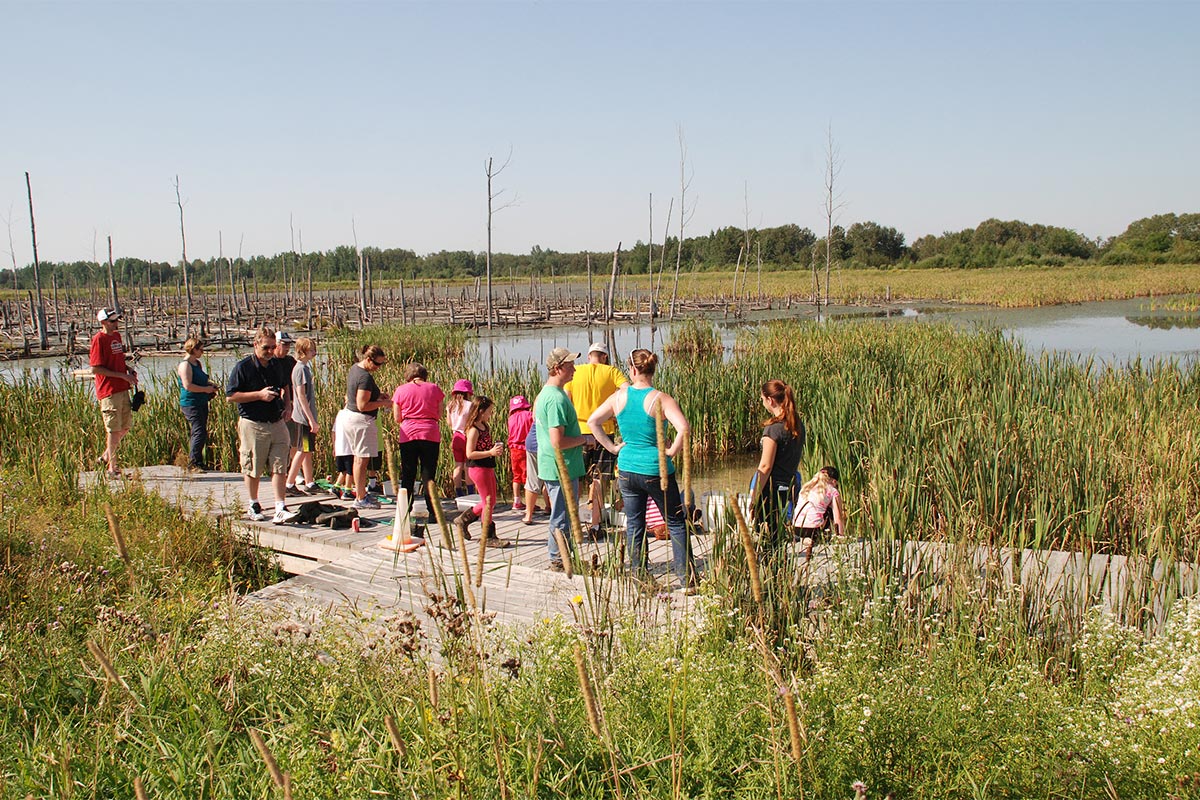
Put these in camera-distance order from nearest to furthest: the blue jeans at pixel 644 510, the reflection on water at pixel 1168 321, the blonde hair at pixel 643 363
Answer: the blue jeans at pixel 644 510, the blonde hair at pixel 643 363, the reflection on water at pixel 1168 321

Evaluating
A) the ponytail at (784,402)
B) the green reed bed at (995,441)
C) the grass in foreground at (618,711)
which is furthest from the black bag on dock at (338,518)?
the green reed bed at (995,441)

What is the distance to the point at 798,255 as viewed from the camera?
8394 centimetres

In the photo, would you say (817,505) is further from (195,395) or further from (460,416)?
(195,395)

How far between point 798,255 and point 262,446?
266 ft

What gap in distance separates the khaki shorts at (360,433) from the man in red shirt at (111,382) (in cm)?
222

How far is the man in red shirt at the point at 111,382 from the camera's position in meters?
7.79

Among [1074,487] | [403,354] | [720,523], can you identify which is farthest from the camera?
[403,354]

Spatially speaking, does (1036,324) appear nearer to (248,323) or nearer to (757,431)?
(757,431)

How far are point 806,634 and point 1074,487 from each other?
10.9ft

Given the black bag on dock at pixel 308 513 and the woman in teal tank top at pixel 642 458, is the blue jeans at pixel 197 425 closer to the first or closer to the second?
the black bag on dock at pixel 308 513

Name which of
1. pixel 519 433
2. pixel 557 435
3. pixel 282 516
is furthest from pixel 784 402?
pixel 282 516

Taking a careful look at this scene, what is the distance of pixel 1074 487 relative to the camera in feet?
20.1

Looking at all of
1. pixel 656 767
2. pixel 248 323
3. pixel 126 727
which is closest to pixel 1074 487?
pixel 656 767

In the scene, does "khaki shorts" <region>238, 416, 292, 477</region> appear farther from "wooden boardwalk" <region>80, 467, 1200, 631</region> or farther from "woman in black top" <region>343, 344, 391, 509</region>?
"woman in black top" <region>343, 344, 391, 509</region>
